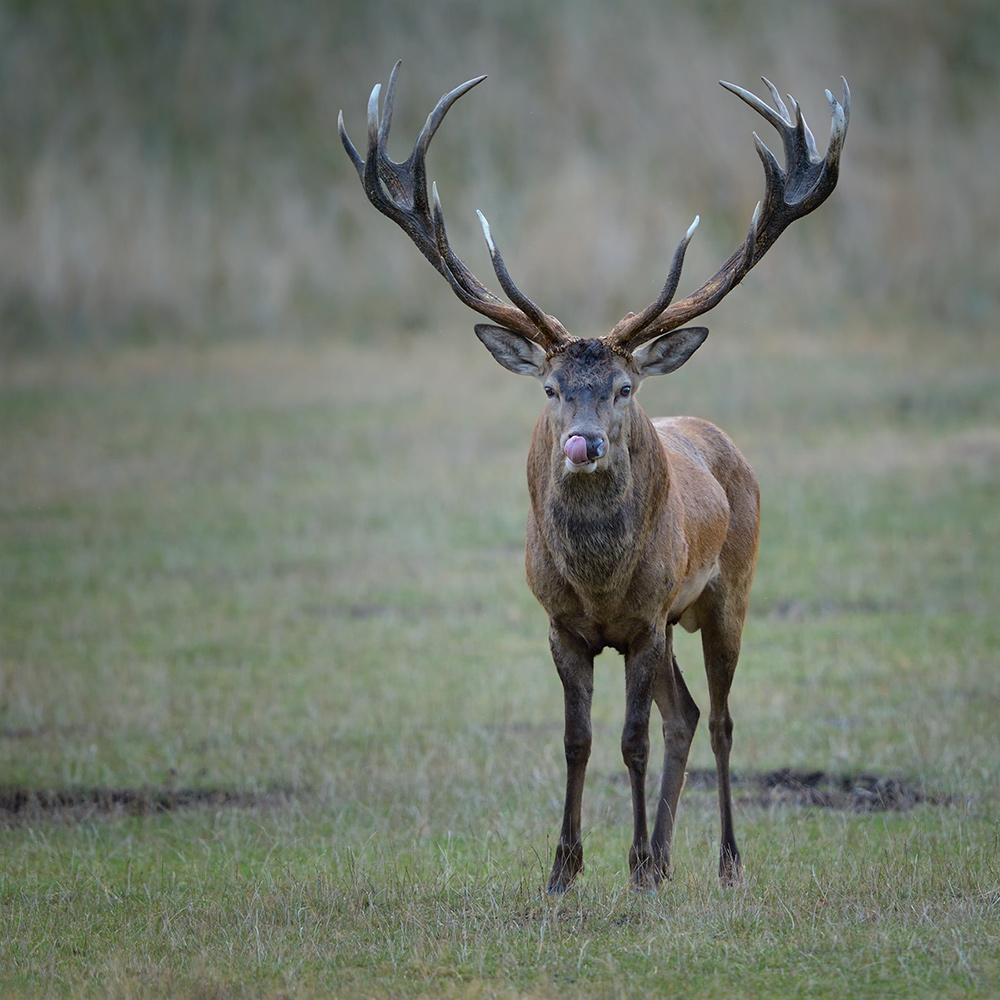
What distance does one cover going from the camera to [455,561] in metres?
17.9

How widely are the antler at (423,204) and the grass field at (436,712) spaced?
2.70m

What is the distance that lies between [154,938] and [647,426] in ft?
10.4

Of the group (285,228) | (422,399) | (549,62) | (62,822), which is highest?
(549,62)

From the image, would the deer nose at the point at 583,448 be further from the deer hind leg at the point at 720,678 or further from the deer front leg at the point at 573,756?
the deer hind leg at the point at 720,678

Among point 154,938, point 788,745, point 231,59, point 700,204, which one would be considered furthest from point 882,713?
point 231,59

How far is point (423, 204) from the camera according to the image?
835cm

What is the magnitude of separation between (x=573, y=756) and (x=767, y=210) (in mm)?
2998

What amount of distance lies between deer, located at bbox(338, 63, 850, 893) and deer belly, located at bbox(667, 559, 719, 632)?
A: 0.01 metres

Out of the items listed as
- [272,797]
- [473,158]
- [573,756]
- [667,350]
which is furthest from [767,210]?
[473,158]

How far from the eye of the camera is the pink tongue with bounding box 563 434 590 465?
696 centimetres

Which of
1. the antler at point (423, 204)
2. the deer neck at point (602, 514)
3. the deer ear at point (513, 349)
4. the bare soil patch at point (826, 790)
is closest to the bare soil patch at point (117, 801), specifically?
the bare soil patch at point (826, 790)

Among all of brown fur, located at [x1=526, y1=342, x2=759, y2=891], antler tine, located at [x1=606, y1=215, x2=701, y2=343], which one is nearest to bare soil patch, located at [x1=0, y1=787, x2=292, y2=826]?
brown fur, located at [x1=526, y1=342, x2=759, y2=891]

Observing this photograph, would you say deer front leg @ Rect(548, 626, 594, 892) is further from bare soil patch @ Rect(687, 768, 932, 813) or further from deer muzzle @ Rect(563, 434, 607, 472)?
bare soil patch @ Rect(687, 768, 932, 813)

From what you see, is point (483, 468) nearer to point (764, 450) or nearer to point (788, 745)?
point (764, 450)
